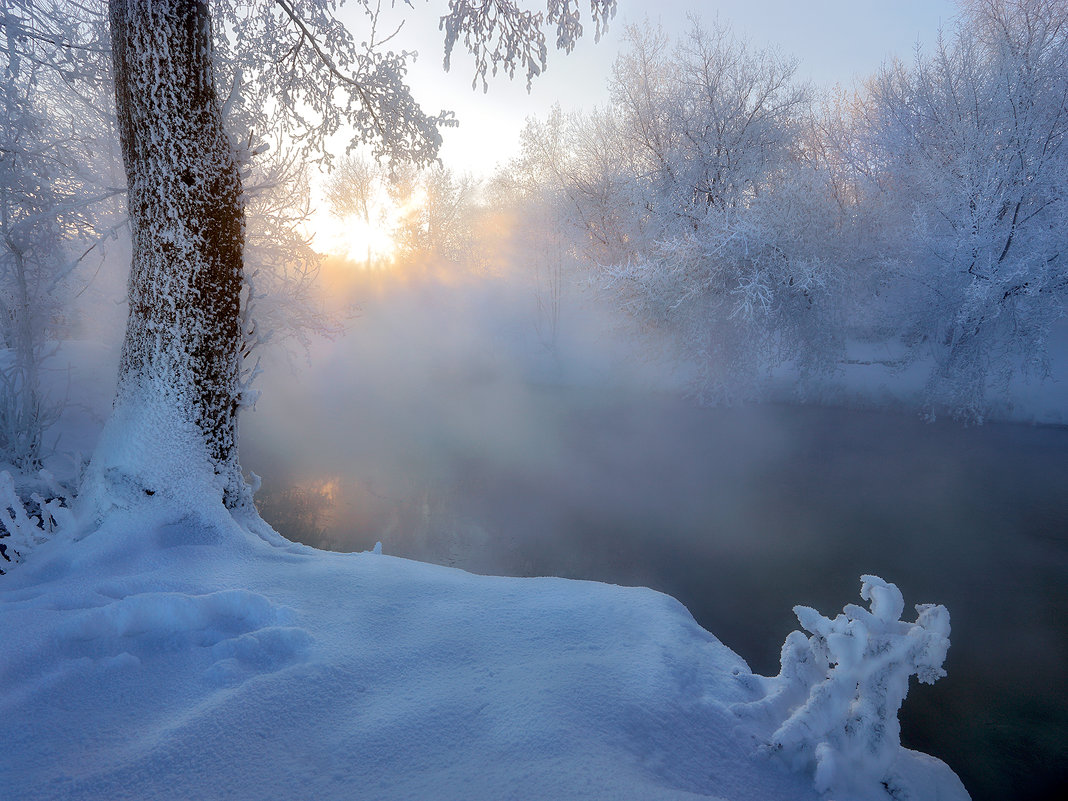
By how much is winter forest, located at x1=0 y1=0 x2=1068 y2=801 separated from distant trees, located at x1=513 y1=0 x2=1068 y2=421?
15cm

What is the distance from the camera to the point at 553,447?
49.1 feet

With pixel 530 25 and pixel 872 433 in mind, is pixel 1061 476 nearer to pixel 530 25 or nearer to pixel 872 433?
pixel 872 433

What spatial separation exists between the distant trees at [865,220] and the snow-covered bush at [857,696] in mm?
13290

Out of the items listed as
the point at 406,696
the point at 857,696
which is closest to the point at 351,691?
the point at 406,696

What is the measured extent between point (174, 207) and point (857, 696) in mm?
5168

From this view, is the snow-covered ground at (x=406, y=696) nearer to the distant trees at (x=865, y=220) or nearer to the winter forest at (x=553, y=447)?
the winter forest at (x=553, y=447)

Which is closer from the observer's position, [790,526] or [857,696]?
[857,696]

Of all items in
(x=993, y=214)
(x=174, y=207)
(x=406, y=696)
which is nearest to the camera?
(x=406, y=696)

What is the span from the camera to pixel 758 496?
11688 millimetres

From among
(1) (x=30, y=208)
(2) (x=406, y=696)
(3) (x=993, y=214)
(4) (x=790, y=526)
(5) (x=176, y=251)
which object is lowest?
(4) (x=790, y=526)

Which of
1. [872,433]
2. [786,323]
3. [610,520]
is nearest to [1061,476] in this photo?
[872,433]

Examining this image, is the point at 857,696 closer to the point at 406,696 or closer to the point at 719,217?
the point at 406,696

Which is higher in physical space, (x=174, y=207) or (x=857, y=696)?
(x=174, y=207)

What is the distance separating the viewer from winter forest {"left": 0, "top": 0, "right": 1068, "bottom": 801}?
2271 millimetres
